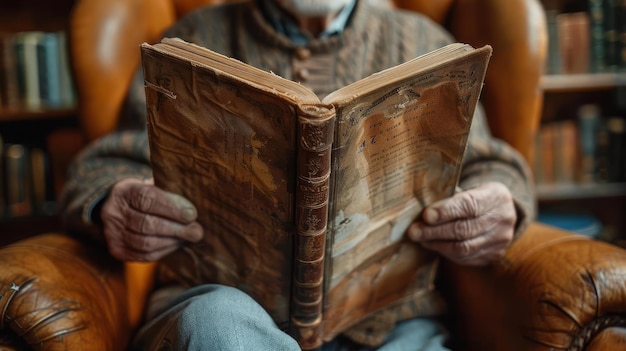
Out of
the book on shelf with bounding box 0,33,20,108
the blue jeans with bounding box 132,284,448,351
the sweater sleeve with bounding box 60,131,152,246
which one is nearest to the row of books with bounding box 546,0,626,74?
the sweater sleeve with bounding box 60,131,152,246

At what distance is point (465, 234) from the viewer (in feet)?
2.97

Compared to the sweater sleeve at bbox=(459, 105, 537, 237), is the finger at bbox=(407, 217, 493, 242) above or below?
below

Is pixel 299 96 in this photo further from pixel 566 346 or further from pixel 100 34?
pixel 100 34

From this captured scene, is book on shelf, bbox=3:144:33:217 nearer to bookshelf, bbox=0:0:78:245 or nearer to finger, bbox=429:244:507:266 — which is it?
bookshelf, bbox=0:0:78:245

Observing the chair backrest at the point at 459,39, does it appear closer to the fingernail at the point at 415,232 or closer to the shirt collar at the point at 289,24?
the shirt collar at the point at 289,24

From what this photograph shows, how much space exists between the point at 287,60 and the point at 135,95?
0.92ft

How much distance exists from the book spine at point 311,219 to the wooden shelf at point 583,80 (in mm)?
1283

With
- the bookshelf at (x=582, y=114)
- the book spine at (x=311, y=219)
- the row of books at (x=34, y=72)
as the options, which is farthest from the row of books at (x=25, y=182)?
the bookshelf at (x=582, y=114)

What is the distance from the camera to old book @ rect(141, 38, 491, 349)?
2.29 feet

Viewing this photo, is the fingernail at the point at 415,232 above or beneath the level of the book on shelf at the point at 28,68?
above

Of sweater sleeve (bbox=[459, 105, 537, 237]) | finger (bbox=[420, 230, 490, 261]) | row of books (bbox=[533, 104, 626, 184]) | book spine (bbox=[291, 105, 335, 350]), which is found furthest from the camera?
row of books (bbox=[533, 104, 626, 184])

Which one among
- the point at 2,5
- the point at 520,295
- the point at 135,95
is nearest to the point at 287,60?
the point at 135,95

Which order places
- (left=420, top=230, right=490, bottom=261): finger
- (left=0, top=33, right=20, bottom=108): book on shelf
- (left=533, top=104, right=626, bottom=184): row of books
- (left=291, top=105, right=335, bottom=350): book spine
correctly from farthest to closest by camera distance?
1. (left=533, top=104, right=626, bottom=184): row of books
2. (left=0, top=33, right=20, bottom=108): book on shelf
3. (left=420, top=230, right=490, bottom=261): finger
4. (left=291, top=105, right=335, bottom=350): book spine

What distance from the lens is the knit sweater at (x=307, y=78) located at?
991 mm
